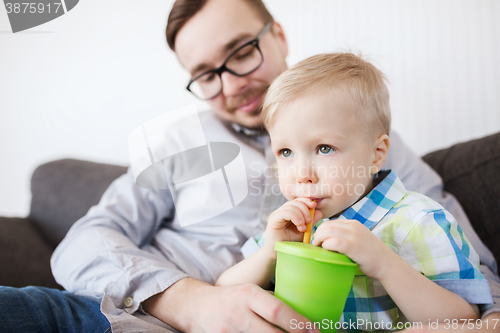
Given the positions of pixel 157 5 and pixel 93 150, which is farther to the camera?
pixel 93 150

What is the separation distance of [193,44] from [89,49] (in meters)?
0.26

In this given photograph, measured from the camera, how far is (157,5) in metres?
0.92

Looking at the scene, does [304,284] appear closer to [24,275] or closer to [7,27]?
[7,27]

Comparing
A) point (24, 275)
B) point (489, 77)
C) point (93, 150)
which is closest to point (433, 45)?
point (489, 77)

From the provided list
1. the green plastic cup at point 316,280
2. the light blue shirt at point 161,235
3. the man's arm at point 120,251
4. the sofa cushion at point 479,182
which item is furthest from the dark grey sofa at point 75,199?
the green plastic cup at point 316,280

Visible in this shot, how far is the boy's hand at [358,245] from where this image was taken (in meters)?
0.53

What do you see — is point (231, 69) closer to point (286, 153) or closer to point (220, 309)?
point (286, 153)

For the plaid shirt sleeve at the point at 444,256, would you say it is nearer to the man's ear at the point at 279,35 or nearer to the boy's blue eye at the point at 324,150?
the boy's blue eye at the point at 324,150

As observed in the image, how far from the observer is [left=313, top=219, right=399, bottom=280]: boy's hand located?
525 millimetres

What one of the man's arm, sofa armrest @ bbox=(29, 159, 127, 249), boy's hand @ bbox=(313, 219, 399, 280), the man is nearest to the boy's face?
boy's hand @ bbox=(313, 219, 399, 280)

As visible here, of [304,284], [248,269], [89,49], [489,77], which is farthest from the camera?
[489,77]

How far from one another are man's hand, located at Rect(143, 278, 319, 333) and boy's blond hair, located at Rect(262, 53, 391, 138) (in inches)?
13.7

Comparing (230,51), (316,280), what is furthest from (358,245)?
(230,51)

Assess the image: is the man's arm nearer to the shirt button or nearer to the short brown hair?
the shirt button
